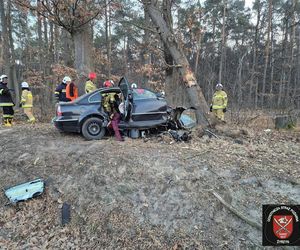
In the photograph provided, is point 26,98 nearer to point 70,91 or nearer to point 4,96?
point 4,96

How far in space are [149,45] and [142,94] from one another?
7.61m

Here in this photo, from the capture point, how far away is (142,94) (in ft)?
26.8

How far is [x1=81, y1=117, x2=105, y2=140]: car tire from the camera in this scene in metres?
7.90

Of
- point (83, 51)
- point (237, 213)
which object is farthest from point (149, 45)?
point (237, 213)

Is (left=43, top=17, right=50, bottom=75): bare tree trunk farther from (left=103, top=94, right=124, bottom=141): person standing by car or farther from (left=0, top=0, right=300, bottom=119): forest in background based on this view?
(left=103, top=94, right=124, bottom=141): person standing by car

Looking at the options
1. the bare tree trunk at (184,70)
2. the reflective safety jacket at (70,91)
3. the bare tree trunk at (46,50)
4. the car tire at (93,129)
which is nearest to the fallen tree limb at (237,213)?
the car tire at (93,129)

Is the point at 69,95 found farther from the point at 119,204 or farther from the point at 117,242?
the point at 117,242

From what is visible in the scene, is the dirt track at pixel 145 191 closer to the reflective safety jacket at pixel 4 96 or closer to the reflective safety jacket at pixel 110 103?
the reflective safety jacket at pixel 110 103

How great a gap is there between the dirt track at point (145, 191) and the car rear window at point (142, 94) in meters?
1.38

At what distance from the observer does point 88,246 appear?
468cm

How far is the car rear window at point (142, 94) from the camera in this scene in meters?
8.05

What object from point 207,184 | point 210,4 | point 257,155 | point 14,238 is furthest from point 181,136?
point 210,4

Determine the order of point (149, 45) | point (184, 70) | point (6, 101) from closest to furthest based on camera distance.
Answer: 1. point (184, 70)
2. point (6, 101)
3. point (149, 45)

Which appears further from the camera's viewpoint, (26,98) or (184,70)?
(26,98)
